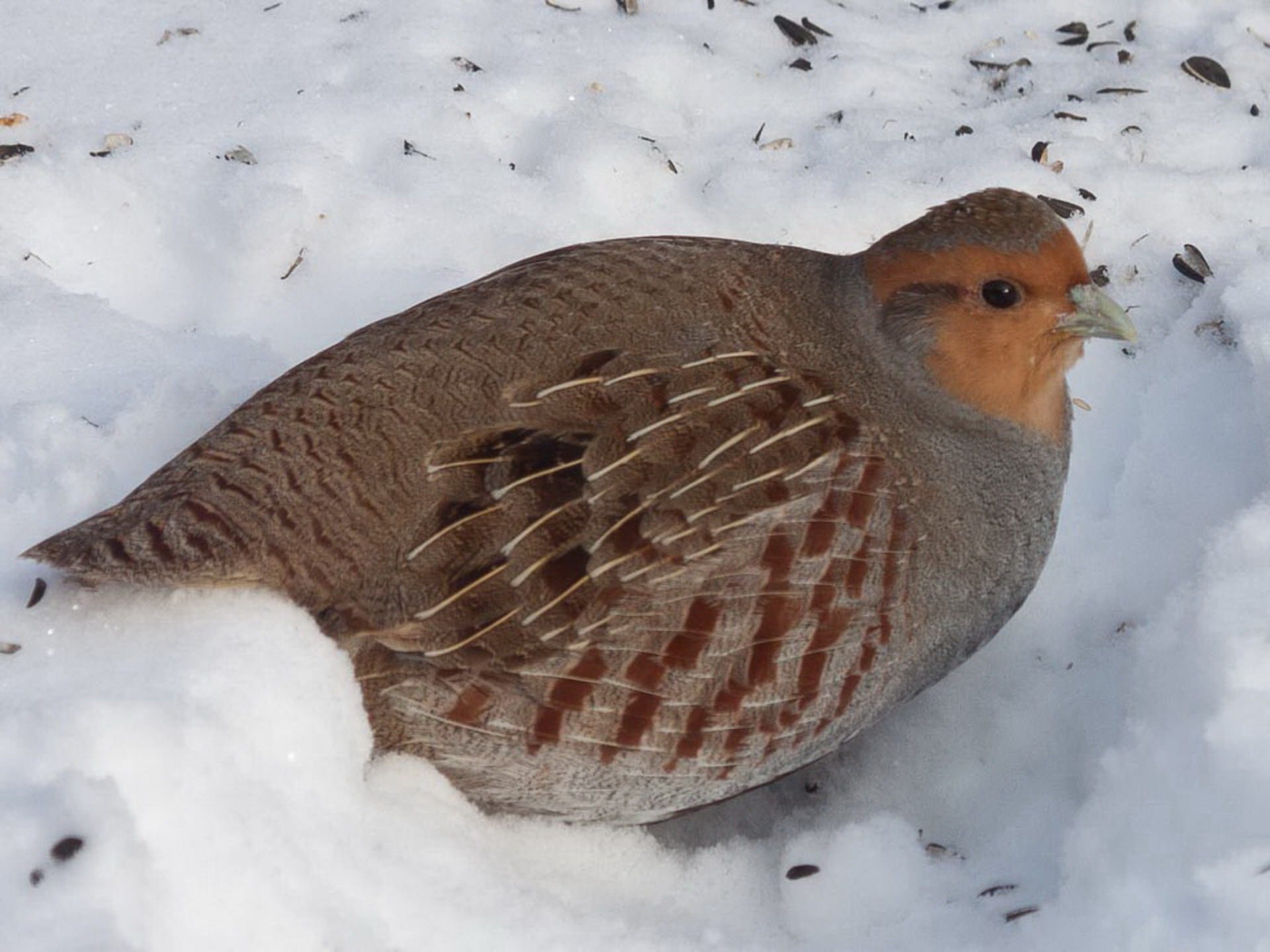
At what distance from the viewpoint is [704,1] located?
548 centimetres

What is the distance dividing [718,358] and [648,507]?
16.3 inches

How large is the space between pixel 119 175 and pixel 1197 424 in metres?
3.31

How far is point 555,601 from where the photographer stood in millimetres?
2986

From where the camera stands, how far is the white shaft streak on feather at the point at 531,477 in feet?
9.95

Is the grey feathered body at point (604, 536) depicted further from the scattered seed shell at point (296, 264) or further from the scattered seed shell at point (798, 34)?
the scattered seed shell at point (798, 34)

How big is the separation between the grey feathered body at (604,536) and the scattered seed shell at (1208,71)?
2.55m

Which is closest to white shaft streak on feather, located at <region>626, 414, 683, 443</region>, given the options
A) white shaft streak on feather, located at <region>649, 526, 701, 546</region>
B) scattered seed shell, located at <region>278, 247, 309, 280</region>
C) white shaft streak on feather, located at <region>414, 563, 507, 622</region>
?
white shaft streak on feather, located at <region>649, 526, 701, 546</region>

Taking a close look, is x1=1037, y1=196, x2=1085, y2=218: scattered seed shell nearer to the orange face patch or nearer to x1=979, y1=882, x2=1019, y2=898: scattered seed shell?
the orange face patch

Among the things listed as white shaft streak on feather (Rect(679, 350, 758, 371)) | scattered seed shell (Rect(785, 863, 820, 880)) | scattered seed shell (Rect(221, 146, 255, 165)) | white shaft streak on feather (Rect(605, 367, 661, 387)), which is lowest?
scattered seed shell (Rect(785, 863, 820, 880))

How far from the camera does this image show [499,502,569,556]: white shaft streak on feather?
299cm

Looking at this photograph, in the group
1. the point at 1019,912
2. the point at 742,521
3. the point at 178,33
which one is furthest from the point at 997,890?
the point at 178,33

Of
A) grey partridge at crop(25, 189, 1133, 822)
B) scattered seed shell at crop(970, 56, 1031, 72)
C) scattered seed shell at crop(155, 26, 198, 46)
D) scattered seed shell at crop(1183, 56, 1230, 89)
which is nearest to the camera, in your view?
grey partridge at crop(25, 189, 1133, 822)

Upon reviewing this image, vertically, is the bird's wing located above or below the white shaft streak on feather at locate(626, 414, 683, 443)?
Result: below

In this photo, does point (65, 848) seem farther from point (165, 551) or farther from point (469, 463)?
point (469, 463)
